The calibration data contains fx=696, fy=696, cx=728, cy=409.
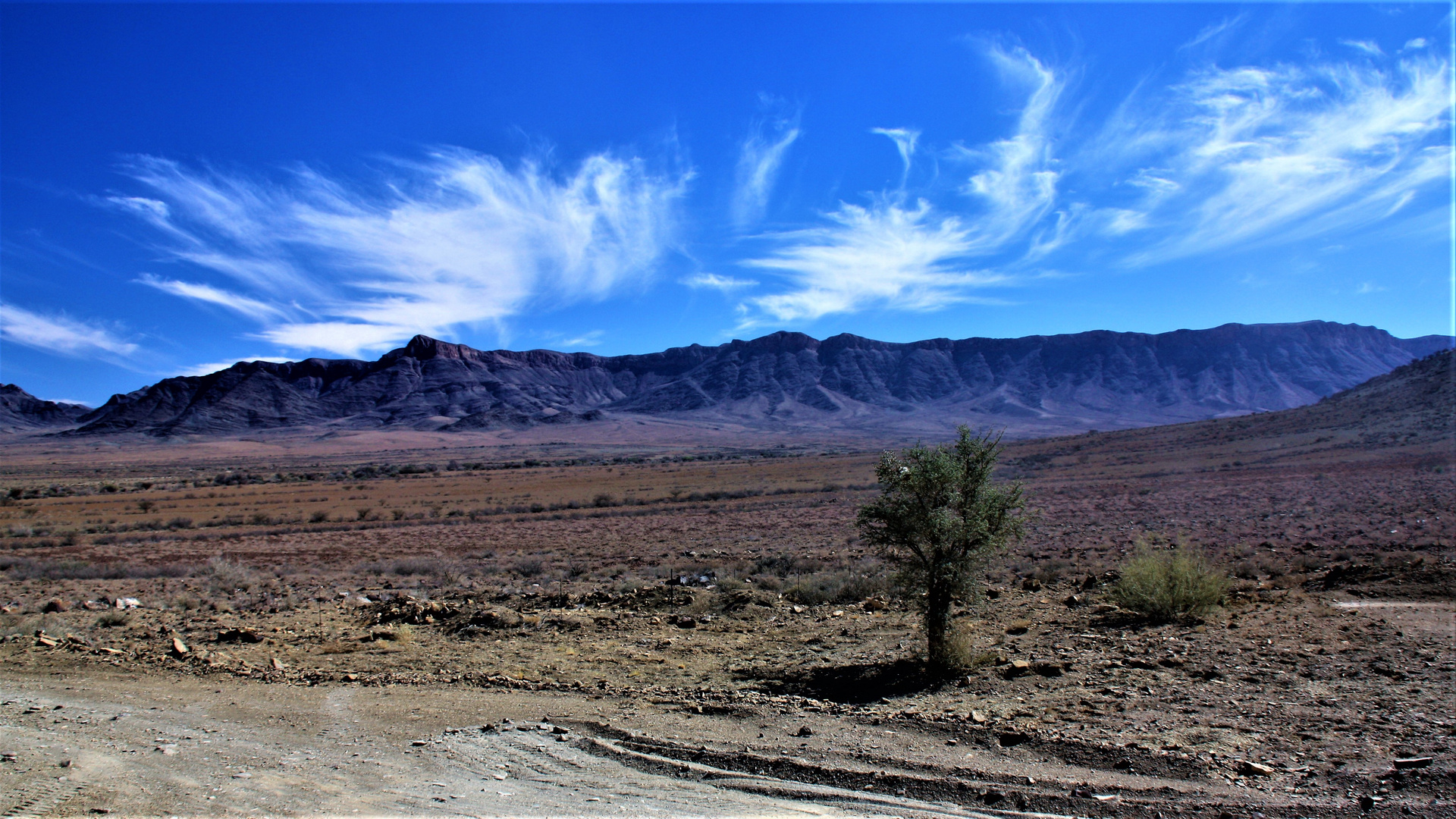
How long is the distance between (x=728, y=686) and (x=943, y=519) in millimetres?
3545

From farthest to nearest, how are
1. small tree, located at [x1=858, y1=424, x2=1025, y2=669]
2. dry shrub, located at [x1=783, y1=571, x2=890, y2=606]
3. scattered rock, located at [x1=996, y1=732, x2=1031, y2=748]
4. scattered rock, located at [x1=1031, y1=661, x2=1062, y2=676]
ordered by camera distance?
dry shrub, located at [x1=783, y1=571, x2=890, y2=606] → small tree, located at [x1=858, y1=424, x2=1025, y2=669] → scattered rock, located at [x1=1031, y1=661, x2=1062, y2=676] → scattered rock, located at [x1=996, y1=732, x2=1031, y2=748]

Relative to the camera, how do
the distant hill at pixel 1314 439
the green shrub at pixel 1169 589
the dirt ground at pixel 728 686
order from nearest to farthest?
the dirt ground at pixel 728 686, the green shrub at pixel 1169 589, the distant hill at pixel 1314 439

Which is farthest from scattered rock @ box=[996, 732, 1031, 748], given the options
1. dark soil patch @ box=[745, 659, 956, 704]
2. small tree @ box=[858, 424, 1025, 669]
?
small tree @ box=[858, 424, 1025, 669]

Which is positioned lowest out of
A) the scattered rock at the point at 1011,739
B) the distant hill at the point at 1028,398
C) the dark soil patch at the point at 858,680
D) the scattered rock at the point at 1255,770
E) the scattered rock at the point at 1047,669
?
the dark soil patch at the point at 858,680

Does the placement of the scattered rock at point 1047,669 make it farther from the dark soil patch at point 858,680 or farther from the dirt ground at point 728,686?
the dark soil patch at point 858,680

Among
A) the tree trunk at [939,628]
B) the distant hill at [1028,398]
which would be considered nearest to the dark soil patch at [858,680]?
the tree trunk at [939,628]

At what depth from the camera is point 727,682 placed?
30.1 ft

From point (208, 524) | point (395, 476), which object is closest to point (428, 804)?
point (208, 524)

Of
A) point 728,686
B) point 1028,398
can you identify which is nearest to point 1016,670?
point 728,686

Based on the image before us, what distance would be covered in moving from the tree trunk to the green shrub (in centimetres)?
380

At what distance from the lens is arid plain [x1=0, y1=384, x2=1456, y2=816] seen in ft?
18.5

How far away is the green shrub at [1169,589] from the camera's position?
10.8 meters

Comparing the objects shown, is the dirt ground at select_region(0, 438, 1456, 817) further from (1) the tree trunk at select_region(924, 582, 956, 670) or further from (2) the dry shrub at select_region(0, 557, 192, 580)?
(1) the tree trunk at select_region(924, 582, 956, 670)

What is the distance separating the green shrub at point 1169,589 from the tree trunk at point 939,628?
3.80 meters
